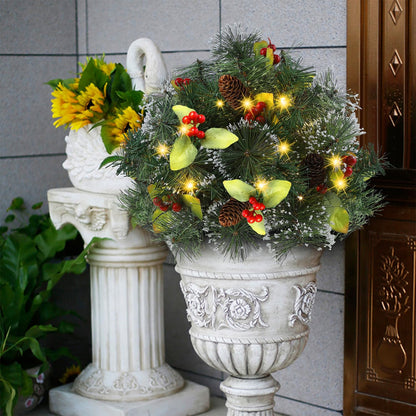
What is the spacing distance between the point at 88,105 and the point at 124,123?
0.23 m

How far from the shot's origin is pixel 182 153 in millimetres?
2119

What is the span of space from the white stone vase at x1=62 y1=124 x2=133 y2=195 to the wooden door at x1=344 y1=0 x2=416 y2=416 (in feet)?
3.07

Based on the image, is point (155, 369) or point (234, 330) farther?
point (155, 369)

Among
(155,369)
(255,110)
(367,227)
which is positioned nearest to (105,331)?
(155,369)

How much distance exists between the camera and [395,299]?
280 cm

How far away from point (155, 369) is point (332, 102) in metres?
1.43

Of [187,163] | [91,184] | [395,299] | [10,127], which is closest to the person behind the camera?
[187,163]

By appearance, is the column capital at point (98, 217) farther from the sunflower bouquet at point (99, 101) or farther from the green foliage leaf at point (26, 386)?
the green foliage leaf at point (26, 386)

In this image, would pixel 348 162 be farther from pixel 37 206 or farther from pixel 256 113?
pixel 37 206

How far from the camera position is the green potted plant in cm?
305

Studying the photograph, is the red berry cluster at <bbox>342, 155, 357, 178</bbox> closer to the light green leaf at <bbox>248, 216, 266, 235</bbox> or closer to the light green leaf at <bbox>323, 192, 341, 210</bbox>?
the light green leaf at <bbox>323, 192, 341, 210</bbox>

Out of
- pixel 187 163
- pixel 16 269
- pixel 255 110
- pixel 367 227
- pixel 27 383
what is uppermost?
pixel 255 110

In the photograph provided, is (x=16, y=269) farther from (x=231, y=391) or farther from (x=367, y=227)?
(x=367, y=227)

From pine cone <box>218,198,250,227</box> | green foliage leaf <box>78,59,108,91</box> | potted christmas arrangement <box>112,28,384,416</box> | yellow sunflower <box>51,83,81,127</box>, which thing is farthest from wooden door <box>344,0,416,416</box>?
yellow sunflower <box>51,83,81,127</box>
